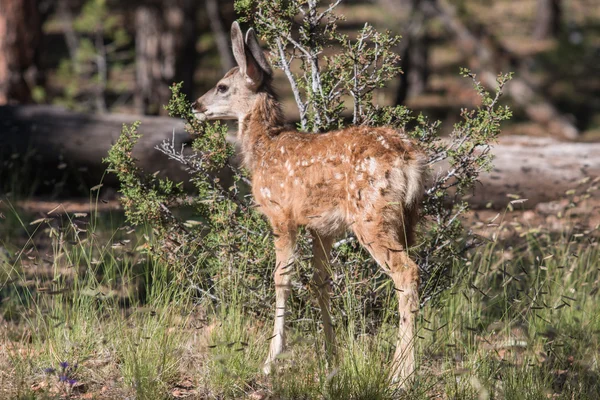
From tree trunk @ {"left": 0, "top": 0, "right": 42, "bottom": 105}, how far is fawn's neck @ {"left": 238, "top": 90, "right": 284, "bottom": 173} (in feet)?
24.5

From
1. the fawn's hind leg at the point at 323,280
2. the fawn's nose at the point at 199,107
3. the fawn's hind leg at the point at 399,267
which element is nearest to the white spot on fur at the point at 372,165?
the fawn's hind leg at the point at 399,267

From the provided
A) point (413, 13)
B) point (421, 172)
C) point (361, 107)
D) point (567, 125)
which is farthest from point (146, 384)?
point (567, 125)

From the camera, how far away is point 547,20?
→ 2530 cm

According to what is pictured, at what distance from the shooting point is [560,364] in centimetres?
563

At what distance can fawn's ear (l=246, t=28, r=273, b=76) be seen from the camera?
21.0ft

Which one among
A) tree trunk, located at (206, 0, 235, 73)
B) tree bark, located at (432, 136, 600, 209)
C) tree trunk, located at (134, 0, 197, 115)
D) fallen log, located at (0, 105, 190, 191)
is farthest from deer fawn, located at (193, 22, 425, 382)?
tree trunk, located at (206, 0, 235, 73)

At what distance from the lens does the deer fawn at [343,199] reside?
517 centimetres

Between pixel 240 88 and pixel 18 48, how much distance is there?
758cm

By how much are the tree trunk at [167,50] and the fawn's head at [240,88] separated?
8.77 m

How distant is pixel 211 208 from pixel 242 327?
3.29ft

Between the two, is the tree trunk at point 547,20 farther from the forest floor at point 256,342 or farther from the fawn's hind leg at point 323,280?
the fawn's hind leg at point 323,280

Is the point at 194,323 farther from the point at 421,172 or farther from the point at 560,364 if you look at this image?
the point at 560,364

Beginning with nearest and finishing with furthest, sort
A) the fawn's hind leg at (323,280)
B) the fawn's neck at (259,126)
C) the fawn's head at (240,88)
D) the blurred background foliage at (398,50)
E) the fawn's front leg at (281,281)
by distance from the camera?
the fawn's front leg at (281,281)
the fawn's hind leg at (323,280)
the fawn's neck at (259,126)
the fawn's head at (240,88)
the blurred background foliage at (398,50)

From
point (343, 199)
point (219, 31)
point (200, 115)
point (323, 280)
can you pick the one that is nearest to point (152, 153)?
point (200, 115)
